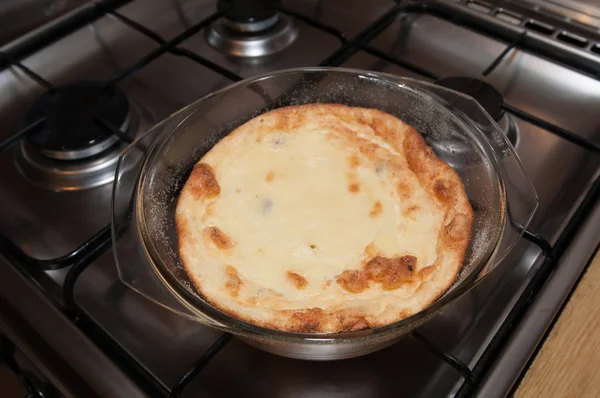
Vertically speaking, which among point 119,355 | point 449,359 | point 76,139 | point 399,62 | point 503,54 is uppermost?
point 503,54

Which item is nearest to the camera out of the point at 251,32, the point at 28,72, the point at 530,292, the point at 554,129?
the point at 530,292

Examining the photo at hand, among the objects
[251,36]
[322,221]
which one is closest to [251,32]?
[251,36]

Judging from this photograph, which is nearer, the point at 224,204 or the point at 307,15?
the point at 224,204

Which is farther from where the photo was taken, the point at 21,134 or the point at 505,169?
the point at 21,134

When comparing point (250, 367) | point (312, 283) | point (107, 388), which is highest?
point (312, 283)

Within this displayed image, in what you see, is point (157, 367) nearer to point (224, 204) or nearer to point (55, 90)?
point (224, 204)

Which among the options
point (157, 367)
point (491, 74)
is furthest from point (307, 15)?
point (157, 367)

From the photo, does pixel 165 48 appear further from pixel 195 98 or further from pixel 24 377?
pixel 24 377
